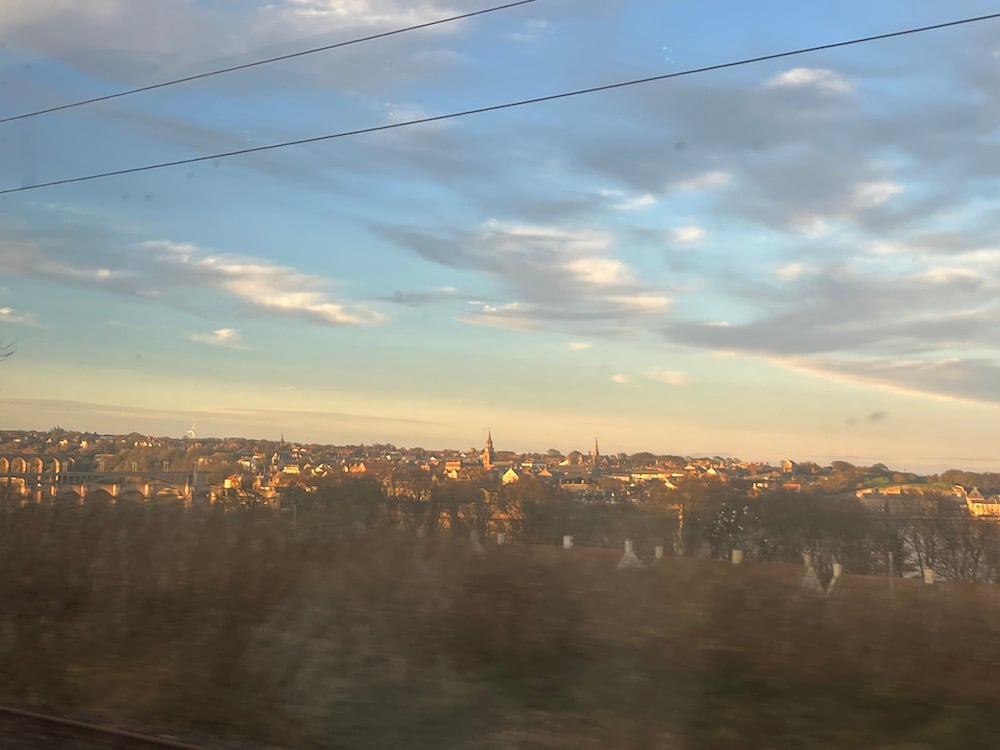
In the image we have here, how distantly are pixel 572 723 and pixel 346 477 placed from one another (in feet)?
29.7

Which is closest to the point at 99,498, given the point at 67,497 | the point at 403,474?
the point at 67,497

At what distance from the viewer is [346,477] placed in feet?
55.8

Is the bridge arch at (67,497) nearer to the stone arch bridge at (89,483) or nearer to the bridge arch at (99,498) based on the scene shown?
the stone arch bridge at (89,483)

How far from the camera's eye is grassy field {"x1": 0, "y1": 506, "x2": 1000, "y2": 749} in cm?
863

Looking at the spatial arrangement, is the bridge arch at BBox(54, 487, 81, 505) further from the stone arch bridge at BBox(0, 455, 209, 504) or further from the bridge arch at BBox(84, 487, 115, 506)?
the bridge arch at BBox(84, 487, 115, 506)

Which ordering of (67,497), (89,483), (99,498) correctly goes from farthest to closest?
(89,483), (67,497), (99,498)

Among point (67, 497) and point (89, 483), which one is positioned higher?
point (89, 483)

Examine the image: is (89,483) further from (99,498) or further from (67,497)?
(99,498)

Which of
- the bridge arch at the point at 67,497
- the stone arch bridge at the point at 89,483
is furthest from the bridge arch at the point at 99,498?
the bridge arch at the point at 67,497

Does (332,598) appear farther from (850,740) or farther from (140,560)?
(850,740)

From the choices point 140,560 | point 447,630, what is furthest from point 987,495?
point 140,560

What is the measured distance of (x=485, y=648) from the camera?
10859 mm

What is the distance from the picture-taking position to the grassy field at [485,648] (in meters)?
8.63

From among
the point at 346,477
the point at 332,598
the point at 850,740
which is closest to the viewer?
the point at 850,740
